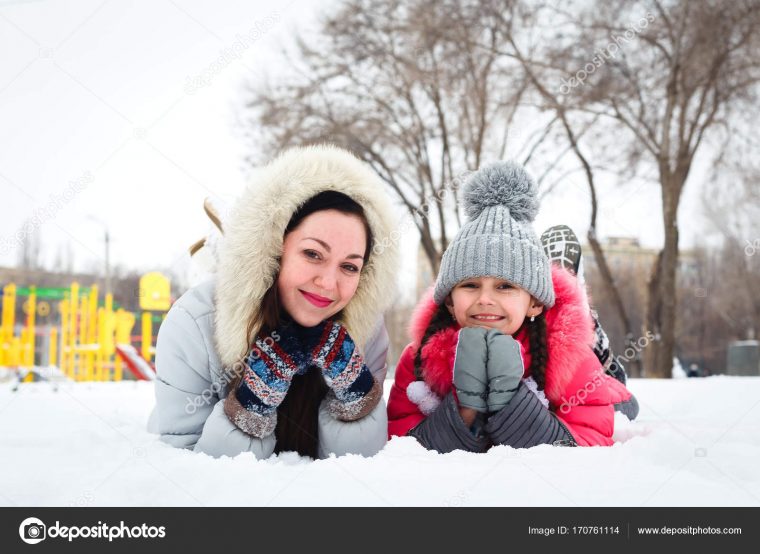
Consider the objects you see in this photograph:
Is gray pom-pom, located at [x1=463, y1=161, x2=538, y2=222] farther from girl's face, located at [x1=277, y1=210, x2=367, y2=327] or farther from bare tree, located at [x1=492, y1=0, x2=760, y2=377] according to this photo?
bare tree, located at [x1=492, y1=0, x2=760, y2=377]

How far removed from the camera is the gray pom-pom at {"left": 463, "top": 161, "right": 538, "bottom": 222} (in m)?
2.61

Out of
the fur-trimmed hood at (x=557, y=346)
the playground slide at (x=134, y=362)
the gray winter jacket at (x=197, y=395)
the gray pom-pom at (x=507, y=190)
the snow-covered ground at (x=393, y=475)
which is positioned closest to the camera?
the snow-covered ground at (x=393, y=475)

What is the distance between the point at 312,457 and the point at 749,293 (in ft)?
76.2

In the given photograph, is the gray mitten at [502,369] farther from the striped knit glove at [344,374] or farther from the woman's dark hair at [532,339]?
the striped knit glove at [344,374]

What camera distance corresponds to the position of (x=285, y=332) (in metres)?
2.20

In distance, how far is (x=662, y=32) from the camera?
10141mm

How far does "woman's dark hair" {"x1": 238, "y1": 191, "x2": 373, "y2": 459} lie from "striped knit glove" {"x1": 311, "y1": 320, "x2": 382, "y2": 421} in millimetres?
111

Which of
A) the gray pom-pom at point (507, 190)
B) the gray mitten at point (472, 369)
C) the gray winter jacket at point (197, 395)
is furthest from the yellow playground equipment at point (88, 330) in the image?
the gray mitten at point (472, 369)

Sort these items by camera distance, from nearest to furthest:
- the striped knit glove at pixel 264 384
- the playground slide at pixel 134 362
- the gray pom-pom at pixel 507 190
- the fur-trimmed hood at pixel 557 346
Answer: the striped knit glove at pixel 264 384, the fur-trimmed hood at pixel 557 346, the gray pom-pom at pixel 507 190, the playground slide at pixel 134 362

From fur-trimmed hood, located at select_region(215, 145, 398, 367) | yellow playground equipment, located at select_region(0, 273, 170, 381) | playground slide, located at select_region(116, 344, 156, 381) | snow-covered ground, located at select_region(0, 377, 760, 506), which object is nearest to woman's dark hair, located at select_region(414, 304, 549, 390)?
fur-trimmed hood, located at select_region(215, 145, 398, 367)

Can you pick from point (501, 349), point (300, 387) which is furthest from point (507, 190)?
point (300, 387)

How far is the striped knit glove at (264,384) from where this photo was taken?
6.80ft

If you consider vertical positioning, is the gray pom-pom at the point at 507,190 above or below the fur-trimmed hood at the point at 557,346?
above
